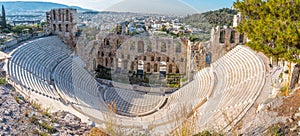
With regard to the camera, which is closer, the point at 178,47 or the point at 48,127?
the point at 48,127

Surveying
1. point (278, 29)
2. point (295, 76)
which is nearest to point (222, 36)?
point (295, 76)

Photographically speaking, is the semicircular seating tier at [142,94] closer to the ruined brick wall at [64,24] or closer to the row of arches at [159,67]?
the ruined brick wall at [64,24]

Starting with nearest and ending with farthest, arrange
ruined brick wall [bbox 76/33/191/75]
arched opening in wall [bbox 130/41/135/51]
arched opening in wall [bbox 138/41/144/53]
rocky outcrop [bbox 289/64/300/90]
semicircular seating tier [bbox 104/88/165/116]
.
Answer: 1. rocky outcrop [bbox 289/64/300/90]
2. semicircular seating tier [bbox 104/88/165/116]
3. ruined brick wall [bbox 76/33/191/75]
4. arched opening in wall [bbox 130/41/135/51]
5. arched opening in wall [bbox 138/41/144/53]

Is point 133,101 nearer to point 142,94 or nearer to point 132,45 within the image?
point 142,94

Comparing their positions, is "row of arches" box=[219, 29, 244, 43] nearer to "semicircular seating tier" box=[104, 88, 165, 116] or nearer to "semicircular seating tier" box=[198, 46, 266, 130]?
"semicircular seating tier" box=[198, 46, 266, 130]

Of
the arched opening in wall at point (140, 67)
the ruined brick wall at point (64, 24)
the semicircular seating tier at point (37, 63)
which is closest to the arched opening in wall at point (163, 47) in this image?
the arched opening in wall at point (140, 67)

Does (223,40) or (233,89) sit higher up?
(223,40)

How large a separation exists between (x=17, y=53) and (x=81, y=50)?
7.55 m

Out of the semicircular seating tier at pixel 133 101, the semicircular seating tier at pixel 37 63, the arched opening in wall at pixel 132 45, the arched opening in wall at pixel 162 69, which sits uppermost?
the arched opening in wall at pixel 132 45

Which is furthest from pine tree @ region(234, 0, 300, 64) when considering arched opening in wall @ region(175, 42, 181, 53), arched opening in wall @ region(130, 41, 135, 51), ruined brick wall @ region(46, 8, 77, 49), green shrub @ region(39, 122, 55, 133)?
ruined brick wall @ region(46, 8, 77, 49)

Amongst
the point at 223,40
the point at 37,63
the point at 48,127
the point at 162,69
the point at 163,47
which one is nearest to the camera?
the point at 48,127

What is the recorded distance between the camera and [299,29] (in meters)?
7.47

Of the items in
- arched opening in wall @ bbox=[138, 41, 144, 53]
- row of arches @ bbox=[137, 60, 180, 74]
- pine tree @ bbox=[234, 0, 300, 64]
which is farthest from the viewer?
arched opening in wall @ bbox=[138, 41, 144, 53]

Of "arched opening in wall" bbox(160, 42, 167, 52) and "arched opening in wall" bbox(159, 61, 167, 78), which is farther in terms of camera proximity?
"arched opening in wall" bbox(159, 61, 167, 78)
